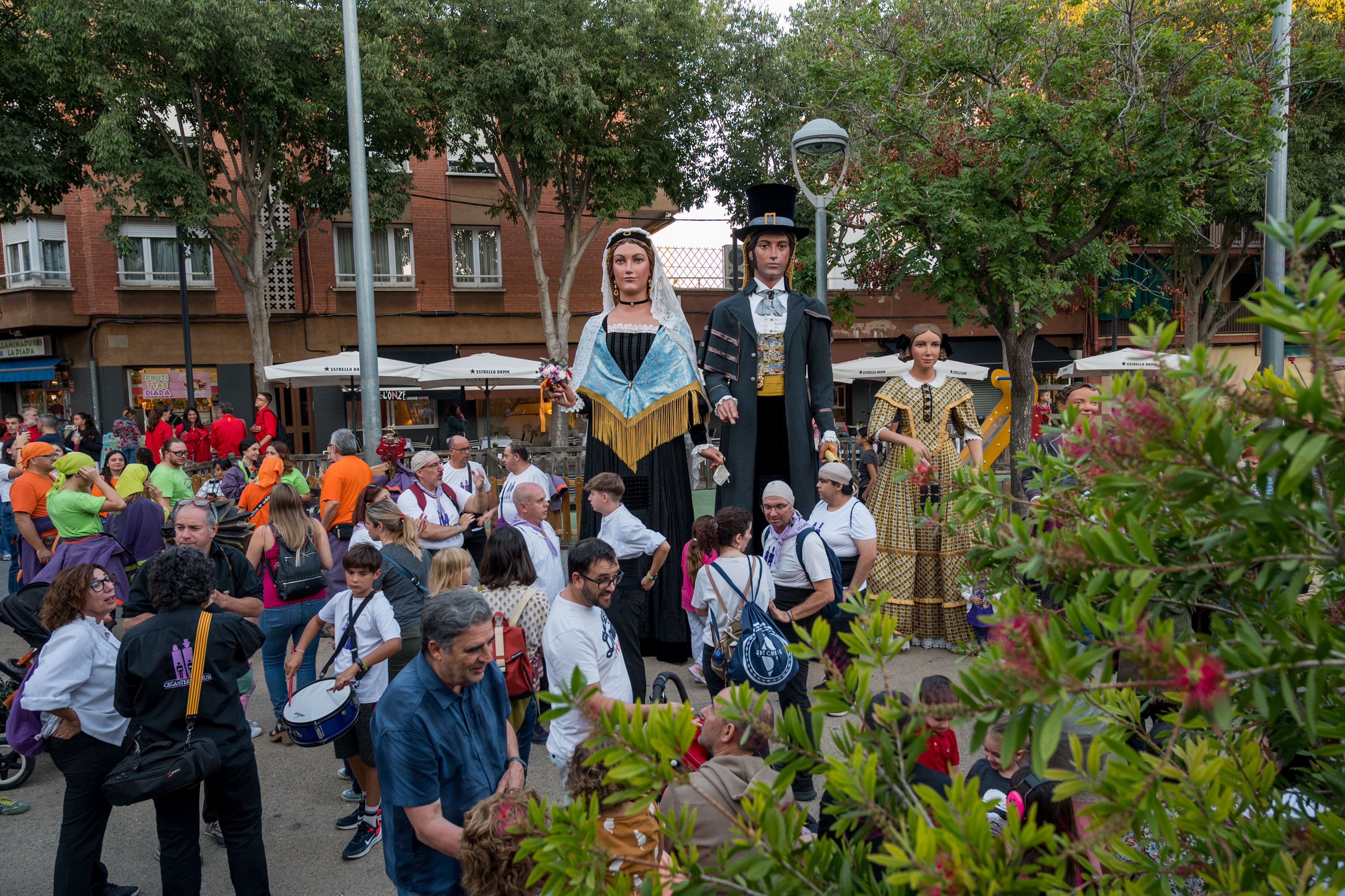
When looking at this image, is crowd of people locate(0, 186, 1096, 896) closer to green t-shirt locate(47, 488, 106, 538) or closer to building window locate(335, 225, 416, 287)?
green t-shirt locate(47, 488, 106, 538)

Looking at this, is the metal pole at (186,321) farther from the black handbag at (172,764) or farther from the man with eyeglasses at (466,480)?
the black handbag at (172,764)

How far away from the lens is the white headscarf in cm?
639

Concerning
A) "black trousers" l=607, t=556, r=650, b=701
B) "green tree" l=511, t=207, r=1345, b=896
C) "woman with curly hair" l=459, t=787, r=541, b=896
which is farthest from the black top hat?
"green tree" l=511, t=207, r=1345, b=896

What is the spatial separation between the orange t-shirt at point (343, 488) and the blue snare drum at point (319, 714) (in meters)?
2.89

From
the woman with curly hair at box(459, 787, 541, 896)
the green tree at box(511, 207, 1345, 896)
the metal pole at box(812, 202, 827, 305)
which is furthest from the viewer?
the metal pole at box(812, 202, 827, 305)

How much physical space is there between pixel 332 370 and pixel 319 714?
13.1m

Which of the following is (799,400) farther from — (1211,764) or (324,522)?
(1211,764)

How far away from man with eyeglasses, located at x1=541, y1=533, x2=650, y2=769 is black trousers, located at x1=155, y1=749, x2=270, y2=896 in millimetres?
1194

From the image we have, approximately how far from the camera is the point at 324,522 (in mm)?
6691

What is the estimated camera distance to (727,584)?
4.18m

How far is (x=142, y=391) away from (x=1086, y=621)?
2335 cm

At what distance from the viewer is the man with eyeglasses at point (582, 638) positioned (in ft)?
11.4

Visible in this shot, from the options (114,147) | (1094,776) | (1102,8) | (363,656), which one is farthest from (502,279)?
(1094,776)

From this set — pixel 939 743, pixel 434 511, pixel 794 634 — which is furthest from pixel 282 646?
pixel 939 743
